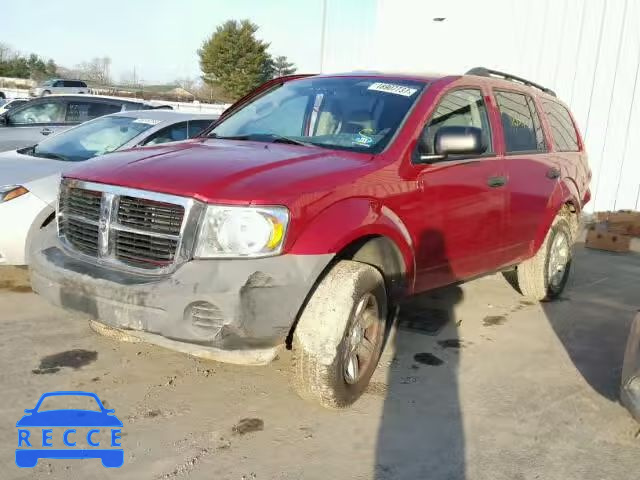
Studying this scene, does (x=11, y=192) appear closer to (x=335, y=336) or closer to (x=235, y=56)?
(x=335, y=336)

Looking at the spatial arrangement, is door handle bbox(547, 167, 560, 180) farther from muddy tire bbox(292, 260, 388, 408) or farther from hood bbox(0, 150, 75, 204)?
hood bbox(0, 150, 75, 204)

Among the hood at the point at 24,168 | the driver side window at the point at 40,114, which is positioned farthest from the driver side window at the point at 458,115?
the driver side window at the point at 40,114

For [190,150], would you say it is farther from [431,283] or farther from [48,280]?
[431,283]

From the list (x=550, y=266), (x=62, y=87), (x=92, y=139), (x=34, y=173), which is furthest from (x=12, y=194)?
(x=62, y=87)

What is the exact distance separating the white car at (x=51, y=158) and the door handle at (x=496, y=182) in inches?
118

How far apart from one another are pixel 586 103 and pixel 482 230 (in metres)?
7.13

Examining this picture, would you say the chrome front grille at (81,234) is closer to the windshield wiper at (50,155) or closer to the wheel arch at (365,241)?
the wheel arch at (365,241)

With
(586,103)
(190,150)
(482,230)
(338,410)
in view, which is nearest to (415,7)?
(586,103)

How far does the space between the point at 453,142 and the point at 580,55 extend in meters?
7.69

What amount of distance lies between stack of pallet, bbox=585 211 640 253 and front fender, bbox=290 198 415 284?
5.89 meters

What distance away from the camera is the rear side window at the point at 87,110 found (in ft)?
30.3

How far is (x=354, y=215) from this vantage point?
3.25 meters

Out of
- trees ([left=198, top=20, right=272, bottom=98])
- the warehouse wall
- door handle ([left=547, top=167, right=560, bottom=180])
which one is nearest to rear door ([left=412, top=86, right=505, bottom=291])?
door handle ([left=547, top=167, right=560, bottom=180])

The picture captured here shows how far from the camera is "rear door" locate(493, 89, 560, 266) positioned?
4.70 metres
